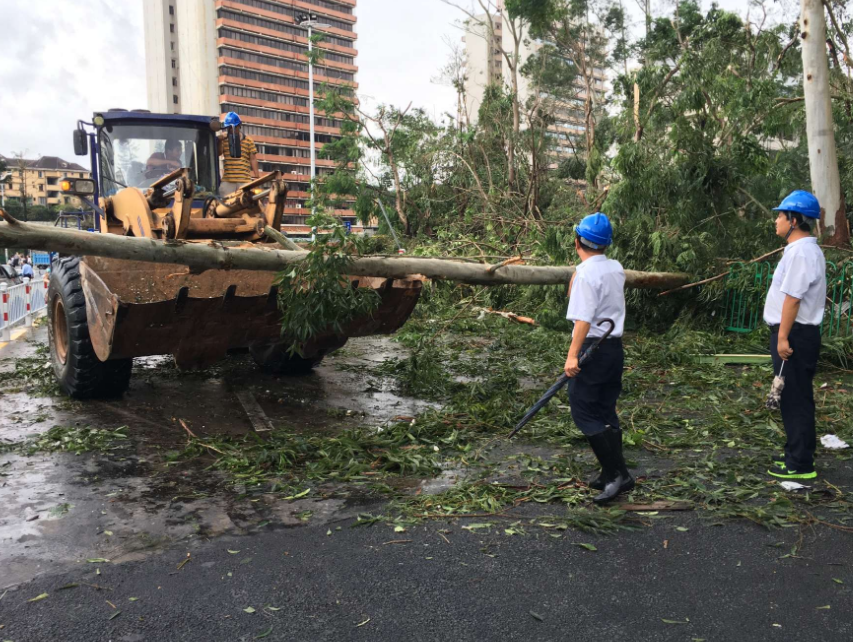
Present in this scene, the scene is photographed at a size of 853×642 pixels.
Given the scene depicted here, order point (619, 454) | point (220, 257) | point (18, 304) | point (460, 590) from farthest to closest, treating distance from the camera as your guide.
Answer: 1. point (18, 304)
2. point (220, 257)
3. point (619, 454)
4. point (460, 590)

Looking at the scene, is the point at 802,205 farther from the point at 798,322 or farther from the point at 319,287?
the point at 319,287

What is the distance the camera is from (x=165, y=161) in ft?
27.9

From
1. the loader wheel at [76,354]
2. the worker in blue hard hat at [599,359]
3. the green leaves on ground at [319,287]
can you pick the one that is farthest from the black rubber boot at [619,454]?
the loader wheel at [76,354]

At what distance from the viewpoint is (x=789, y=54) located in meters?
18.0

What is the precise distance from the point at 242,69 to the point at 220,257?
91.4 metres

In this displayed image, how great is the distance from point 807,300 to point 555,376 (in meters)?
4.01

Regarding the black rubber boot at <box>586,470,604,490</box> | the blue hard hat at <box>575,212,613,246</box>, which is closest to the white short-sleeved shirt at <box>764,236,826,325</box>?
the blue hard hat at <box>575,212,613,246</box>

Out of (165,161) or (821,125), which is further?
(821,125)

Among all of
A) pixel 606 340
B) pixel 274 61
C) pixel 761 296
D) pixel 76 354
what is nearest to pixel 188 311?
pixel 76 354

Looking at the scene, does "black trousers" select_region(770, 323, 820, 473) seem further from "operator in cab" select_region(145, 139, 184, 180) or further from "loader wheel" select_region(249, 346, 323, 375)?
"operator in cab" select_region(145, 139, 184, 180)

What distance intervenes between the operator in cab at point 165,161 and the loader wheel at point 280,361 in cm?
235

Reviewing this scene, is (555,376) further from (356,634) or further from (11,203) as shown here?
(11,203)

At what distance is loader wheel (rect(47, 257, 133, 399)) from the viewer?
6.61 metres

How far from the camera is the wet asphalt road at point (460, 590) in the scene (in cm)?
294
